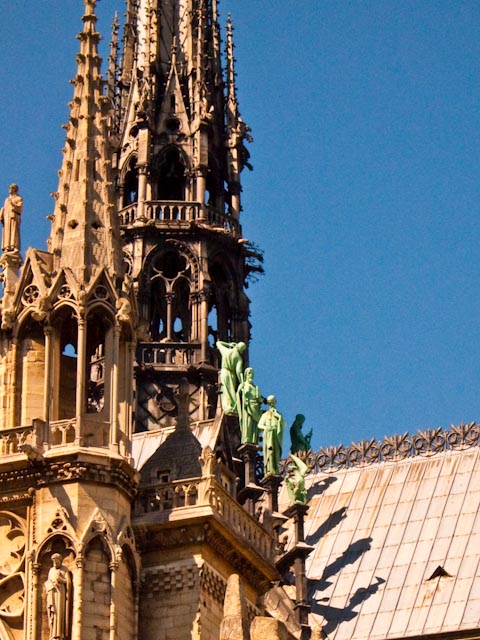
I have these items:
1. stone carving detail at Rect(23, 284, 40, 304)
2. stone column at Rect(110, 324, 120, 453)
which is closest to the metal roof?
stone column at Rect(110, 324, 120, 453)

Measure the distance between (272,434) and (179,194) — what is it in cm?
1353

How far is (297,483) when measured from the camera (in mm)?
71750

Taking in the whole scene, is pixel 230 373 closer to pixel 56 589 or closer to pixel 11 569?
pixel 11 569

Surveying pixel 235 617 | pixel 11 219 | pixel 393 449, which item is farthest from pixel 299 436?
pixel 235 617

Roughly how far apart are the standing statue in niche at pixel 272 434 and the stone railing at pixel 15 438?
25169 millimetres

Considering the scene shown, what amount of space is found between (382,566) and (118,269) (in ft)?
90.6

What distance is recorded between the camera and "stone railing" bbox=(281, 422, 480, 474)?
76438mm

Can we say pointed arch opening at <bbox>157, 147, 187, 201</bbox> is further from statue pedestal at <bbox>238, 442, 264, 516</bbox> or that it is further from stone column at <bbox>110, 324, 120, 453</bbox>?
stone column at <bbox>110, 324, 120, 453</bbox>

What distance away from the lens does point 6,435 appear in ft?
151

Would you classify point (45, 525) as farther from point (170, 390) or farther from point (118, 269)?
point (170, 390)

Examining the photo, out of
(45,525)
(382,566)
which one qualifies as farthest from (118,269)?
(382,566)

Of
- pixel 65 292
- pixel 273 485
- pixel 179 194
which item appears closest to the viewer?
pixel 65 292

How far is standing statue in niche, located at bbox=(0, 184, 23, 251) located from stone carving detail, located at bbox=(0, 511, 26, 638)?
6.32 meters

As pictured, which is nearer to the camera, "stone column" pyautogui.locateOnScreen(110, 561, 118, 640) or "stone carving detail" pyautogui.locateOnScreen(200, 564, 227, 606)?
"stone column" pyautogui.locateOnScreen(110, 561, 118, 640)
